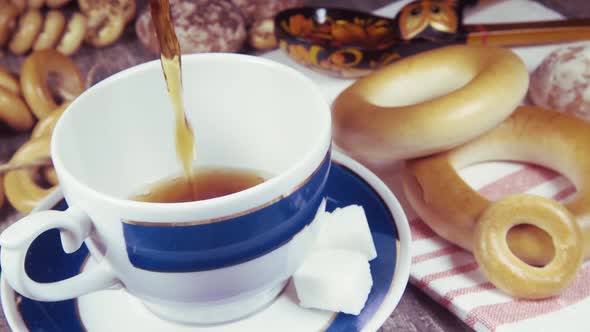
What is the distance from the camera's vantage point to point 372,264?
1.52ft

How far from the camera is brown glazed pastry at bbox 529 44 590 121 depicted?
0.72m

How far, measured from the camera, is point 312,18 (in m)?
0.91

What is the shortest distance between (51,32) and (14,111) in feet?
0.76

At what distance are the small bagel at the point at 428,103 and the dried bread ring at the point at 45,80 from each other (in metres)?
0.39

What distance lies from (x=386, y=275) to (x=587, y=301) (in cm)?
21

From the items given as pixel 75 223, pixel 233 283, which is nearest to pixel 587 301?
pixel 233 283

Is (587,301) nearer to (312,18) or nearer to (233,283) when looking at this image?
(233,283)

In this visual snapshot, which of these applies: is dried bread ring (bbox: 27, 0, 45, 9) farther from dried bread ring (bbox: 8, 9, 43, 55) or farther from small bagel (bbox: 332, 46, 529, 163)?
small bagel (bbox: 332, 46, 529, 163)

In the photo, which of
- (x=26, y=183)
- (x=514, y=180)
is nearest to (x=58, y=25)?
(x=26, y=183)

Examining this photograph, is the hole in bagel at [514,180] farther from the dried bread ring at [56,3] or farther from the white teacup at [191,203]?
the dried bread ring at [56,3]

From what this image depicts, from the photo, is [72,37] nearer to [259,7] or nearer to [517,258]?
[259,7]

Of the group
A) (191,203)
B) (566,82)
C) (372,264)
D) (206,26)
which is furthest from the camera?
(206,26)

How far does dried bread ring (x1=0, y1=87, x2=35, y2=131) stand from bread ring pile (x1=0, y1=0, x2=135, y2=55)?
195 millimetres

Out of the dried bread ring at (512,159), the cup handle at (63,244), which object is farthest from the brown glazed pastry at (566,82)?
the cup handle at (63,244)
